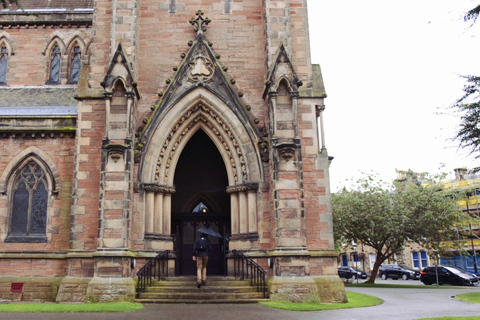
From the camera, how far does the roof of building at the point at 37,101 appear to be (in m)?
16.6

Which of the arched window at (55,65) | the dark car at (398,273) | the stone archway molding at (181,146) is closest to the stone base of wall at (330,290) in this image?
the stone archway molding at (181,146)

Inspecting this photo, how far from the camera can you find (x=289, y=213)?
12859 millimetres

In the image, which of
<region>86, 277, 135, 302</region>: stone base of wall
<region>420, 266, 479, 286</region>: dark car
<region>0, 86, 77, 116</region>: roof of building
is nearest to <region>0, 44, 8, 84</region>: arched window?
<region>0, 86, 77, 116</region>: roof of building

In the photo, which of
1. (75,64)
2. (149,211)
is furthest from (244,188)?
(75,64)

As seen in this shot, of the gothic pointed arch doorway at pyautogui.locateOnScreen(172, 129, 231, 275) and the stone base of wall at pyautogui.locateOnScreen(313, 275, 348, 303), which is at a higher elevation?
the gothic pointed arch doorway at pyautogui.locateOnScreen(172, 129, 231, 275)

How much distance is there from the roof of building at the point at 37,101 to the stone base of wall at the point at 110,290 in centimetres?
633

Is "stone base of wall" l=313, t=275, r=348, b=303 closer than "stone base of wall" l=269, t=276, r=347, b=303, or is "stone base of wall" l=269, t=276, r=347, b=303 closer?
"stone base of wall" l=269, t=276, r=347, b=303

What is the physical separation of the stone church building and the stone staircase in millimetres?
608

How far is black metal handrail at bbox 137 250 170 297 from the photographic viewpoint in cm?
1266

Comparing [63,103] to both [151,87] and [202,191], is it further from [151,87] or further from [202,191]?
[202,191]

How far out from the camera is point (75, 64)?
69.1 feet

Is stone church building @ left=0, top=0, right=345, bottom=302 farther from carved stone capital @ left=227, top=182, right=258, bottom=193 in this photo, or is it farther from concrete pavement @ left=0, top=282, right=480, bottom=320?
concrete pavement @ left=0, top=282, right=480, bottom=320

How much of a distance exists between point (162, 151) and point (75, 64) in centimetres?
935

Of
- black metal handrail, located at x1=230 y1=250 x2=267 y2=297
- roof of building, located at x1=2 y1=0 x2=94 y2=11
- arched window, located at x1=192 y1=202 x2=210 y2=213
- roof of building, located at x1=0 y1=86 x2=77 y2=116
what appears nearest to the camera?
black metal handrail, located at x1=230 y1=250 x2=267 y2=297
